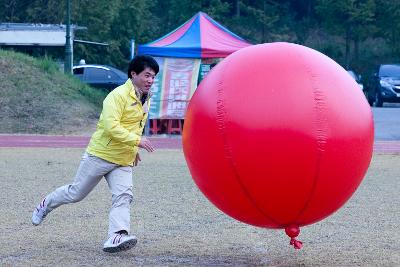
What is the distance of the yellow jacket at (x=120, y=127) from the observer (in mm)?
7734

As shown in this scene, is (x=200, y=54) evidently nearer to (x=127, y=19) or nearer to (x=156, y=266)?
(x=156, y=266)

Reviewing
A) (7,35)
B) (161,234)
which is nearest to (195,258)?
(161,234)

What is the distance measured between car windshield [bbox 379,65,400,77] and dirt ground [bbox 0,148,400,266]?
24575mm

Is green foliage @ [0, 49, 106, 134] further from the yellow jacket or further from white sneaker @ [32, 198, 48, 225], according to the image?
the yellow jacket

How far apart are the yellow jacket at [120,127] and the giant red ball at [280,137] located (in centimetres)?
89

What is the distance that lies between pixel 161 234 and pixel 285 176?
2581mm

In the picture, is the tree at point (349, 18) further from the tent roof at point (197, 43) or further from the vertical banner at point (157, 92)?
the vertical banner at point (157, 92)

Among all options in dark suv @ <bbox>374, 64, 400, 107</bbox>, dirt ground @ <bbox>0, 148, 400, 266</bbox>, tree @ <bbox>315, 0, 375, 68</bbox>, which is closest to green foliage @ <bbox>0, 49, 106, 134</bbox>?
dirt ground @ <bbox>0, 148, 400, 266</bbox>

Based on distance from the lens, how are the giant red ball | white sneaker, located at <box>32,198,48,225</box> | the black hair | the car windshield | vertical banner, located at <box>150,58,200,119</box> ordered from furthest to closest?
1. the car windshield
2. vertical banner, located at <box>150,58,200,119</box>
3. white sneaker, located at <box>32,198,48,225</box>
4. the black hair
5. the giant red ball

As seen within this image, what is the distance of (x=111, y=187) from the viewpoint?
794cm

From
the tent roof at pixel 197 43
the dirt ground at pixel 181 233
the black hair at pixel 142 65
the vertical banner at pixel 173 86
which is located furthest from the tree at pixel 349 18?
the black hair at pixel 142 65

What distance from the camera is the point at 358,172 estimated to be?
6.91m

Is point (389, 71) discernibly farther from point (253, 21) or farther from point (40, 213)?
point (40, 213)

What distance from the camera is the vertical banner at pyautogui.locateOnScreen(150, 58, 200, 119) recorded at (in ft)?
69.1
